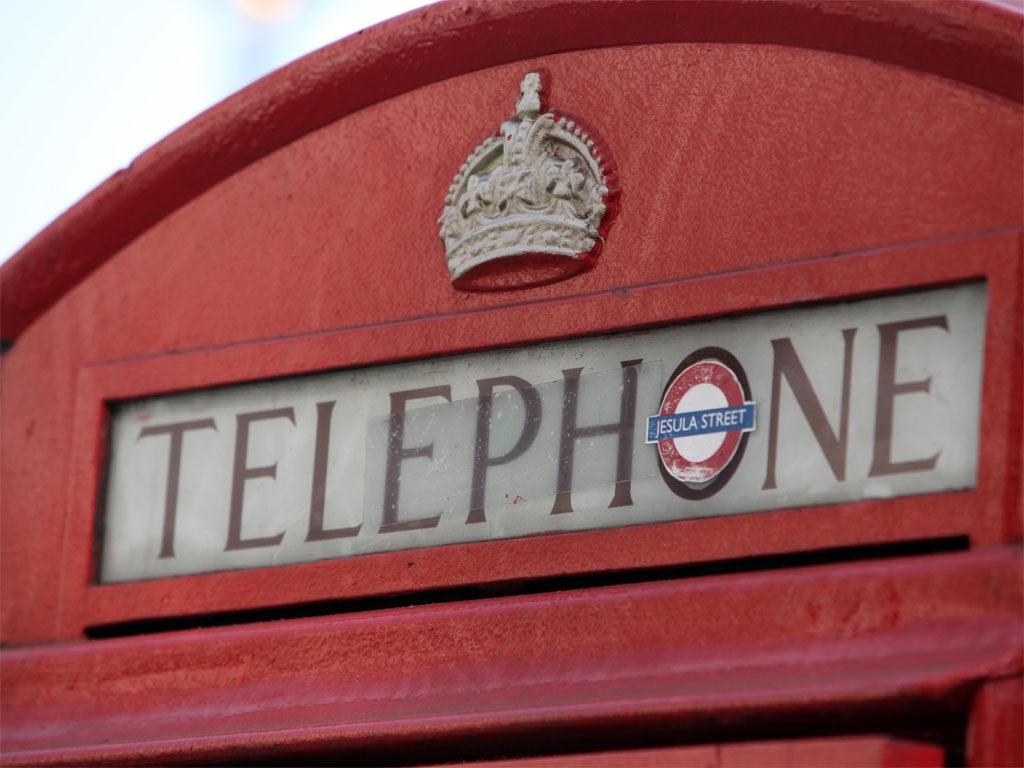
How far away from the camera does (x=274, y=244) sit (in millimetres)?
3547

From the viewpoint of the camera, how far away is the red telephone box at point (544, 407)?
9.12ft

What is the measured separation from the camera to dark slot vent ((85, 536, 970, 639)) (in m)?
2.80

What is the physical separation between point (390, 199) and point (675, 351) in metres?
0.64

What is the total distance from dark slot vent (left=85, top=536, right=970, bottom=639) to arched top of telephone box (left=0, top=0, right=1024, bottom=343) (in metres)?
0.63

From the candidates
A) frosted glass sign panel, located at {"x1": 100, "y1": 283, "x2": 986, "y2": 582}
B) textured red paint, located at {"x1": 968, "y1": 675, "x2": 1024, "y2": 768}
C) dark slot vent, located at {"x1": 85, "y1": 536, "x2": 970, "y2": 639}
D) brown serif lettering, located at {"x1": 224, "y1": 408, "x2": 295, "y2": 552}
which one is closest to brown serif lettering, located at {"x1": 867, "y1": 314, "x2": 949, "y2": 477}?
frosted glass sign panel, located at {"x1": 100, "y1": 283, "x2": 986, "y2": 582}

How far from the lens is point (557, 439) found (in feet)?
10.3

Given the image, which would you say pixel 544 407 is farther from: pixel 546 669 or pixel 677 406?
pixel 546 669

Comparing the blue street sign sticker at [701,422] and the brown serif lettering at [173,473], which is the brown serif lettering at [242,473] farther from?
the blue street sign sticker at [701,422]

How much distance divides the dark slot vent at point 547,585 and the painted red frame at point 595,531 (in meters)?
0.02

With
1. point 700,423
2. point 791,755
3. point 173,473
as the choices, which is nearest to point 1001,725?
point 791,755

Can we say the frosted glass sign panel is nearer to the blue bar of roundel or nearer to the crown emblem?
the blue bar of roundel

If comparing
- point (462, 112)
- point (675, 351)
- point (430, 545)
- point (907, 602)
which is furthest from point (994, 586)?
point (462, 112)

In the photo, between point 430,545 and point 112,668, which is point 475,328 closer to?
point 430,545

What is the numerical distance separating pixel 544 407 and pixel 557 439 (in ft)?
0.19
